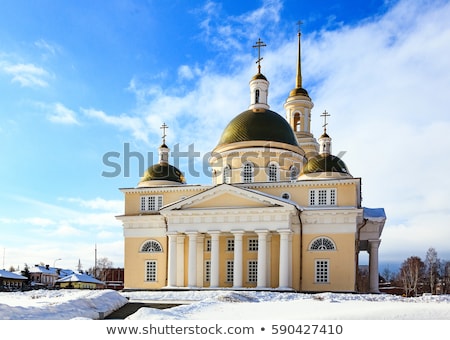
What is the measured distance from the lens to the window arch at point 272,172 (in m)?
36.7

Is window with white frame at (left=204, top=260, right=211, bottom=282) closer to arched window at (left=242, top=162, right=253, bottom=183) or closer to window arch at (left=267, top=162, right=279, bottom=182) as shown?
arched window at (left=242, top=162, right=253, bottom=183)

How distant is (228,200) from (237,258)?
3586mm

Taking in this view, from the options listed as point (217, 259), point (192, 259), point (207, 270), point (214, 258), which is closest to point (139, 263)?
point (207, 270)

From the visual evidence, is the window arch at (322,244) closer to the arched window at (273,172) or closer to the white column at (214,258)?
the white column at (214,258)

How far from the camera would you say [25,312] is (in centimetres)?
1423

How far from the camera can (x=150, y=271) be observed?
35.7 metres

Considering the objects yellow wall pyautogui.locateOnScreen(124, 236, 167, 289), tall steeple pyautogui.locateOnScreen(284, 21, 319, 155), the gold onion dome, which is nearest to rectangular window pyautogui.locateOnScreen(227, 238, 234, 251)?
yellow wall pyautogui.locateOnScreen(124, 236, 167, 289)

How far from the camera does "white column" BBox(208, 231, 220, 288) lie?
3209cm

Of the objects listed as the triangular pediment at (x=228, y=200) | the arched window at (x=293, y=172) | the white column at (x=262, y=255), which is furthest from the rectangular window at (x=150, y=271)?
the arched window at (x=293, y=172)

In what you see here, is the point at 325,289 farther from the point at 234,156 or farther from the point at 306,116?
the point at 306,116

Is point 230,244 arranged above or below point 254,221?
below

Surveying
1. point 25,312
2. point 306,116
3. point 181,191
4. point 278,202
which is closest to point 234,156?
point 181,191

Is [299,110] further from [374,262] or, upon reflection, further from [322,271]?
[322,271]

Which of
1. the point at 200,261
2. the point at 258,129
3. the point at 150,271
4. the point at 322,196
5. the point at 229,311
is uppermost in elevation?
the point at 258,129
